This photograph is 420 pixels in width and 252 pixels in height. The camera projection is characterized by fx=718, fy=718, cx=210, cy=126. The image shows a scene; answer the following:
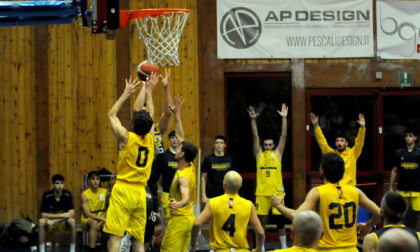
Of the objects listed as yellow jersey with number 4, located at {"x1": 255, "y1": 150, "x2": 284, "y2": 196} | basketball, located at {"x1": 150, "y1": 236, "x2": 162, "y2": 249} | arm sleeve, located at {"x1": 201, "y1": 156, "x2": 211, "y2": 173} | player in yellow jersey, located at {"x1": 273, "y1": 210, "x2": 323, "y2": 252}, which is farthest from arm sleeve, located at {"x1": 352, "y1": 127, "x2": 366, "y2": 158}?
player in yellow jersey, located at {"x1": 273, "y1": 210, "x2": 323, "y2": 252}

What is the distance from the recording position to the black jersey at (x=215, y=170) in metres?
14.3

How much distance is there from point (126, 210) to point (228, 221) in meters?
1.67

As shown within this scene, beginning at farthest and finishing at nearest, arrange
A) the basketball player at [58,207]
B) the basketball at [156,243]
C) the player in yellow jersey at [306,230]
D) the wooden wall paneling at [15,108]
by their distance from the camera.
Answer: the wooden wall paneling at [15,108], the basketball player at [58,207], the basketball at [156,243], the player in yellow jersey at [306,230]

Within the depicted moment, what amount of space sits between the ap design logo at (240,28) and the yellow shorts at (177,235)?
6136mm

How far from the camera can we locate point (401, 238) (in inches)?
173

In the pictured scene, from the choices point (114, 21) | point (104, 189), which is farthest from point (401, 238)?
point (104, 189)

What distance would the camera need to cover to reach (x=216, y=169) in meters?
14.4

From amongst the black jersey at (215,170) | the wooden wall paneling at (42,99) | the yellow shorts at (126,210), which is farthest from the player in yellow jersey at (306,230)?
Answer: the wooden wall paneling at (42,99)

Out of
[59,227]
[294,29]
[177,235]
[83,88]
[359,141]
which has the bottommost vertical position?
[59,227]

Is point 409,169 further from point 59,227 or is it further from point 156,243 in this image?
point 59,227

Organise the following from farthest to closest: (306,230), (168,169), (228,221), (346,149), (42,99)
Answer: (42,99), (346,149), (168,169), (228,221), (306,230)

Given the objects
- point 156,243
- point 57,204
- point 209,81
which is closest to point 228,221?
point 156,243

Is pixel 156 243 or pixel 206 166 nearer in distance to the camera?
pixel 156 243

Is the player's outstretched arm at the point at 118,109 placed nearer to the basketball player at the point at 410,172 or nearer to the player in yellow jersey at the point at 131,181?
the player in yellow jersey at the point at 131,181
